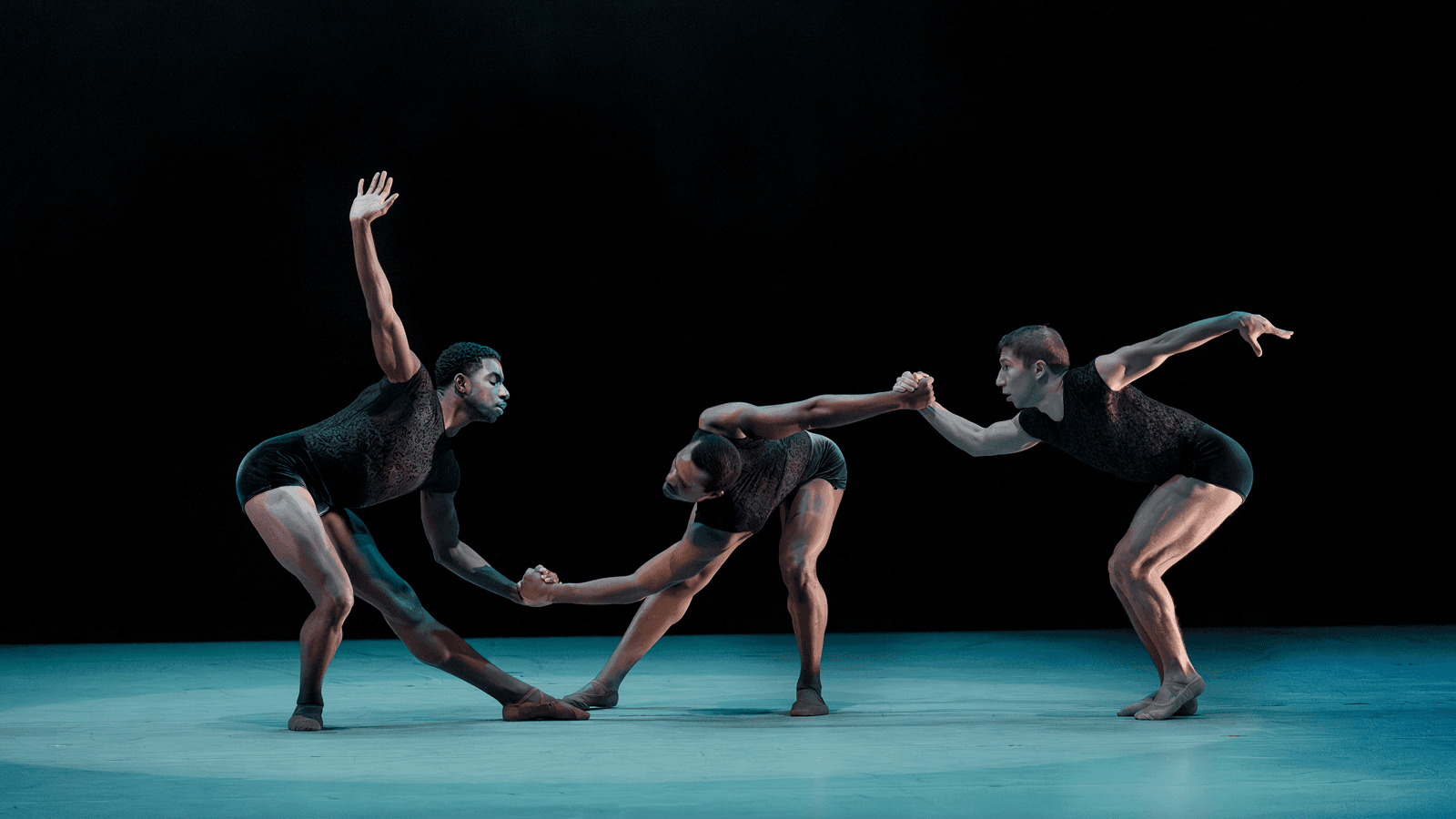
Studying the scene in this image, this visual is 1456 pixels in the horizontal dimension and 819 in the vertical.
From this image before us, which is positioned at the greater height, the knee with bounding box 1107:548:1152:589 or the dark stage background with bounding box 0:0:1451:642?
the dark stage background with bounding box 0:0:1451:642

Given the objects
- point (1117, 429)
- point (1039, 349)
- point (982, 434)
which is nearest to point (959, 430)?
point (982, 434)

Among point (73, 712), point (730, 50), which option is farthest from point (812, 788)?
point (730, 50)

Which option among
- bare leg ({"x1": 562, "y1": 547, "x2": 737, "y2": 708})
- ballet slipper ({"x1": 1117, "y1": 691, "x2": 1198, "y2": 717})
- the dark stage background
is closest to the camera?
ballet slipper ({"x1": 1117, "y1": 691, "x2": 1198, "y2": 717})

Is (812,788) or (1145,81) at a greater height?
(1145,81)

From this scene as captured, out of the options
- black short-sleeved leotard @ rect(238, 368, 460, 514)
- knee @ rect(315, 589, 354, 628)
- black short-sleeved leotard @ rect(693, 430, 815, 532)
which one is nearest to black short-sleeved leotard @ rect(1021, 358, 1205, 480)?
black short-sleeved leotard @ rect(693, 430, 815, 532)

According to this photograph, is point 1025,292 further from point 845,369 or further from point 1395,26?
point 1395,26

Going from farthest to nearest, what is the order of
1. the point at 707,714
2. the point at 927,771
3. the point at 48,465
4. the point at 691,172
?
the point at 691,172 → the point at 48,465 → the point at 707,714 → the point at 927,771

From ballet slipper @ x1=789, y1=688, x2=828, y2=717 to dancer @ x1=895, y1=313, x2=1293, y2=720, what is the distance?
2.66 feet

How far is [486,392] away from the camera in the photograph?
3.39 meters

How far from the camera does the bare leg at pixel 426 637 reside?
3.32m

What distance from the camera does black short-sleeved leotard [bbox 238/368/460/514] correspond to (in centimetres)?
323

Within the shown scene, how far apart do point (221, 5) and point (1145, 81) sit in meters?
4.41

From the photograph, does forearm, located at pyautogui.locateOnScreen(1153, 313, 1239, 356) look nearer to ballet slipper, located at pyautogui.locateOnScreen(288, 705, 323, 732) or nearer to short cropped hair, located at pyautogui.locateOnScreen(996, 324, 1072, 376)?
short cropped hair, located at pyautogui.locateOnScreen(996, 324, 1072, 376)

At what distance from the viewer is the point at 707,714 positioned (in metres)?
3.45
